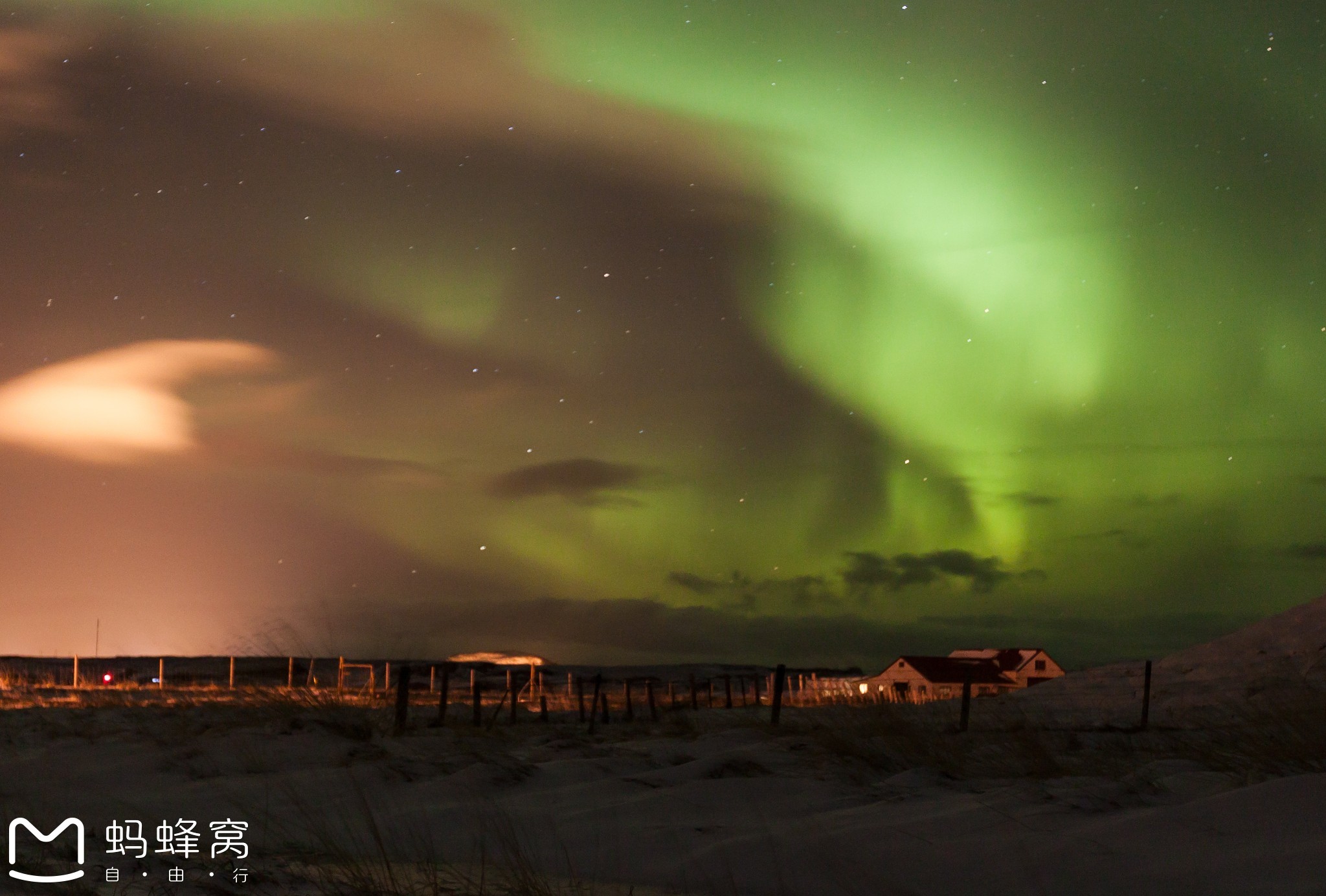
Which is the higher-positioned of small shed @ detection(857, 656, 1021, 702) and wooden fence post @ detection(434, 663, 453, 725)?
wooden fence post @ detection(434, 663, 453, 725)

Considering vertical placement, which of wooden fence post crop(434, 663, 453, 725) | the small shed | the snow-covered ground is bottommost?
the small shed

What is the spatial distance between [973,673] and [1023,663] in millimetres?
16540

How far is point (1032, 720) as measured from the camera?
22203 mm

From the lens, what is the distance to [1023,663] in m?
91.3

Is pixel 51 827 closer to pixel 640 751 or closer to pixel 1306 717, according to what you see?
pixel 640 751

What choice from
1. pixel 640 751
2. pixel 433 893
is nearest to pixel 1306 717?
pixel 640 751

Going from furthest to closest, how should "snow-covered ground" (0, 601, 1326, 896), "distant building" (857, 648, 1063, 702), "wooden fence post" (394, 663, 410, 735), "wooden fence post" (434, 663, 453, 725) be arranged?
"distant building" (857, 648, 1063, 702) → "wooden fence post" (434, 663, 453, 725) → "wooden fence post" (394, 663, 410, 735) → "snow-covered ground" (0, 601, 1326, 896)

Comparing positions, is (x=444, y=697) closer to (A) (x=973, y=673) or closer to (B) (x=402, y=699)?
(B) (x=402, y=699)

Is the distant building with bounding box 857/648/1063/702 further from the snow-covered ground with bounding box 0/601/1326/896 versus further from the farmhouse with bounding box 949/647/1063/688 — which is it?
the snow-covered ground with bounding box 0/601/1326/896

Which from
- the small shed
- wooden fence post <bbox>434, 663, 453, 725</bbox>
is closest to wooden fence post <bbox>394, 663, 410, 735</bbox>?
wooden fence post <bbox>434, 663, 453, 725</bbox>

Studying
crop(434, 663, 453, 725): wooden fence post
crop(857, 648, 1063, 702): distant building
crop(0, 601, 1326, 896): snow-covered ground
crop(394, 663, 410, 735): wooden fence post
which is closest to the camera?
crop(0, 601, 1326, 896): snow-covered ground

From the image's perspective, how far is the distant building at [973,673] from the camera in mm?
75438

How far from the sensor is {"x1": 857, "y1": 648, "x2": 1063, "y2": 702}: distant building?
2970 inches

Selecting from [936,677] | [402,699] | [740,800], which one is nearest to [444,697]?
[402,699]
